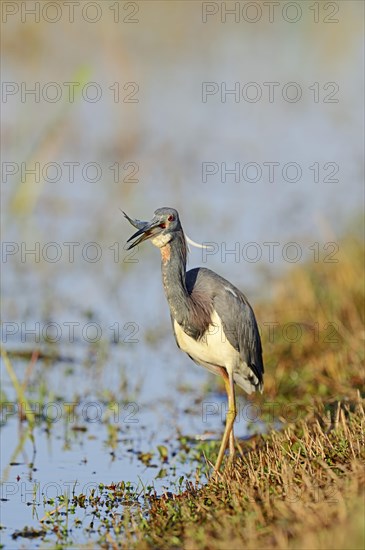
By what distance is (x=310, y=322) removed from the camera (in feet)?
29.3

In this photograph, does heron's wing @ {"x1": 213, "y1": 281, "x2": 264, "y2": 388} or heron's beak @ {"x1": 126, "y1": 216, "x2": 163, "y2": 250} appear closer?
heron's beak @ {"x1": 126, "y1": 216, "x2": 163, "y2": 250}

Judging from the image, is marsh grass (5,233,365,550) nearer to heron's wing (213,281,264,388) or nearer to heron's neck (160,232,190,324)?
heron's wing (213,281,264,388)

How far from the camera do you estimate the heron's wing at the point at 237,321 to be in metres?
6.42

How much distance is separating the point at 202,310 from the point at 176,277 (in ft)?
0.83

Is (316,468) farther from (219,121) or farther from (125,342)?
(219,121)

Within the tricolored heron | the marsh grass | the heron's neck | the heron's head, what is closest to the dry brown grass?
the marsh grass

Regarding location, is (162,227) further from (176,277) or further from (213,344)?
(213,344)

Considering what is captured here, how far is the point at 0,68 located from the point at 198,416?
11439 millimetres

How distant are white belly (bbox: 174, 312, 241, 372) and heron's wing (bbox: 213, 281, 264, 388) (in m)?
0.03

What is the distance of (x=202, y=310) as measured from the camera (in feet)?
20.9

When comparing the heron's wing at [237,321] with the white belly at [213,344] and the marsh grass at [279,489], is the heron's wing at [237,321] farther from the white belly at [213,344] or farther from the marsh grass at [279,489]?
the marsh grass at [279,489]

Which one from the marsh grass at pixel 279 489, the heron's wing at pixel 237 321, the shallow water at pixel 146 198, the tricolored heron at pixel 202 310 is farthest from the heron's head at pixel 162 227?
the shallow water at pixel 146 198

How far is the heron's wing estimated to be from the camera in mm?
6418

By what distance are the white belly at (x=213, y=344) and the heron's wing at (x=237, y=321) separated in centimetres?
3
